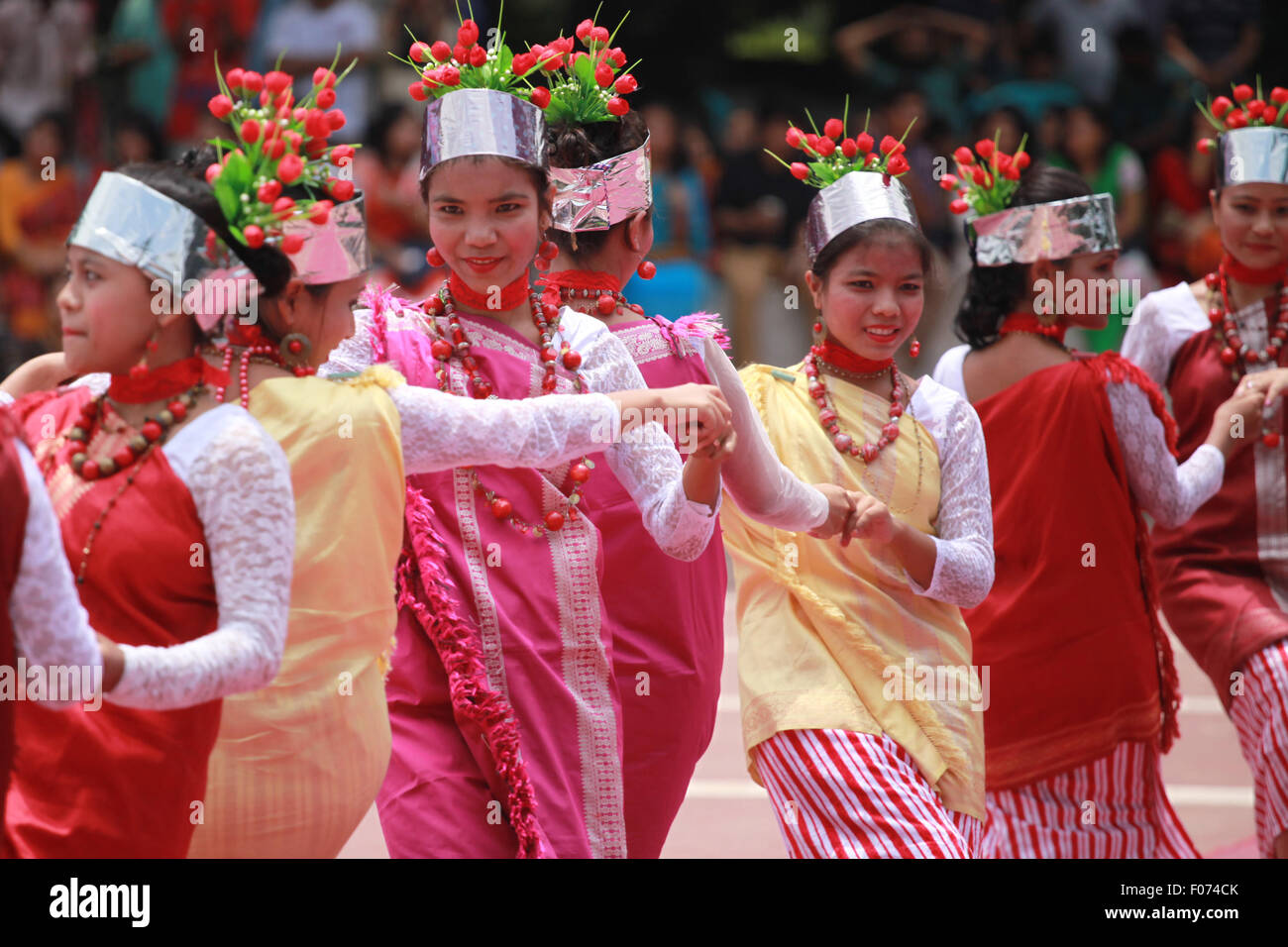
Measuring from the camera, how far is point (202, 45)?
36.6 feet

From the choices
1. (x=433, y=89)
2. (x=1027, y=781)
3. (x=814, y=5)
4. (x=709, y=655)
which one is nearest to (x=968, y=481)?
(x=709, y=655)

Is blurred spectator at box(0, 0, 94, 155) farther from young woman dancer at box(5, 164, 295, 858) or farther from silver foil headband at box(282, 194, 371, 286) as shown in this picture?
young woman dancer at box(5, 164, 295, 858)

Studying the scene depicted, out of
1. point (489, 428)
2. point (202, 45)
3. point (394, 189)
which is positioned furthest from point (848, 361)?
point (202, 45)

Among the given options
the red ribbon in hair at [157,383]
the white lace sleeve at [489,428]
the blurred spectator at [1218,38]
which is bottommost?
the white lace sleeve at [489,428]

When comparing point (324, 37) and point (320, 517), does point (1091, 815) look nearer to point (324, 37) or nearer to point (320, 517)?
point (320, 517)

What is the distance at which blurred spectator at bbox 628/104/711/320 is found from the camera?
35.5ft

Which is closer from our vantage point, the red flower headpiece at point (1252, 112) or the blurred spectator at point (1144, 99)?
the red flower headpiece at point (1252, 112)

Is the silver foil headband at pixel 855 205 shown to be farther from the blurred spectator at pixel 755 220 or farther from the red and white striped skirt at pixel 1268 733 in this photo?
the blurred spectator at pixel 755 220

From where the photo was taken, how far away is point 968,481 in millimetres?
4039

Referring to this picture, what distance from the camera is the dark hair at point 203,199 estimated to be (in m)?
2.86

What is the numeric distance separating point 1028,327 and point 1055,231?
27 centimetres

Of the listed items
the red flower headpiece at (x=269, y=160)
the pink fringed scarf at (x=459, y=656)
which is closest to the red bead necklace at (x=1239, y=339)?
the pink fringed scarf at (x=459, y=656)

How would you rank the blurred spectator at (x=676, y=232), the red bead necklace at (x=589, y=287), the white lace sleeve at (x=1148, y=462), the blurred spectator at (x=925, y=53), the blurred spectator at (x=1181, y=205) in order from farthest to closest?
the blurred spectator at (x=925, y=53), the blurred spectator at (x=676, y=232), the blurred spectator at (x=1181, y=205), the white lace sleeve at (x=1148, y=462), the red bead necklace at (x=589, y=287)
